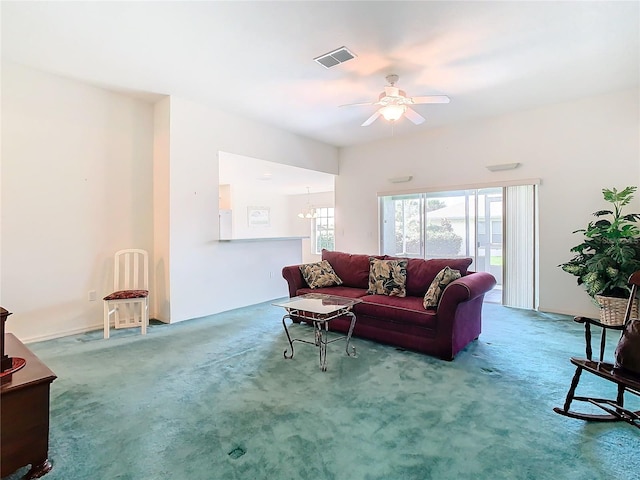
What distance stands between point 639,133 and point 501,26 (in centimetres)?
285

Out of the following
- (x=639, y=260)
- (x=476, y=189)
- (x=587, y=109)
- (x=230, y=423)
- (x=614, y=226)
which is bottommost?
(x=230, y=423)

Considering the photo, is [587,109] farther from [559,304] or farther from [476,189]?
[559,304]

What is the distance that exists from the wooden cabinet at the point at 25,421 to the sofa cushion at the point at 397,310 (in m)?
2.61

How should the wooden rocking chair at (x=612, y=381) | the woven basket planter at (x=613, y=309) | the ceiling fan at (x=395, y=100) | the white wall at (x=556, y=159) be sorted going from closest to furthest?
1. the wooden rocking chair at (x=612, y=381)
2. the ceiling fan at (x=395, y=100)
3. the woven basket planter at (x=613, y=309)
4. the white wall at (x=556, y=159)

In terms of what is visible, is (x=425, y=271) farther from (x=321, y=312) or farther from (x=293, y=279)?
(x=293, y=279)

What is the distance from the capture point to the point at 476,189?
5535 millimetres

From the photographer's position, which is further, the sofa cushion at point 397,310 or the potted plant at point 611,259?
the potted plant at point 611,259

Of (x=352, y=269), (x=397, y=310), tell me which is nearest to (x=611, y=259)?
(x=397, y=310)

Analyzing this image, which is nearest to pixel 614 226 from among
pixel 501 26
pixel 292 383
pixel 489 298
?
pixel 489 298

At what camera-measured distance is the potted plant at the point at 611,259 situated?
3.75 m

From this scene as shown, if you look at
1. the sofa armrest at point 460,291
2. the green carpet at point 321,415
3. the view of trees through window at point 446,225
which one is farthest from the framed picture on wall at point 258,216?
the sofa armrest at point 460,291

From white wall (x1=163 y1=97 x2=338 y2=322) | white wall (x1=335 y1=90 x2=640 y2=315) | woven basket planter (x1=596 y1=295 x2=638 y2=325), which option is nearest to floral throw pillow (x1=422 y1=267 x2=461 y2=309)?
woven basket planter (x1=596 y1=295 x2=638 y2=325)

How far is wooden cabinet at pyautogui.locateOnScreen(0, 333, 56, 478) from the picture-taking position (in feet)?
4.90

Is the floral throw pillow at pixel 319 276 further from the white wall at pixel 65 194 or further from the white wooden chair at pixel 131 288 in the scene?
the white wall at pixel 65 194
